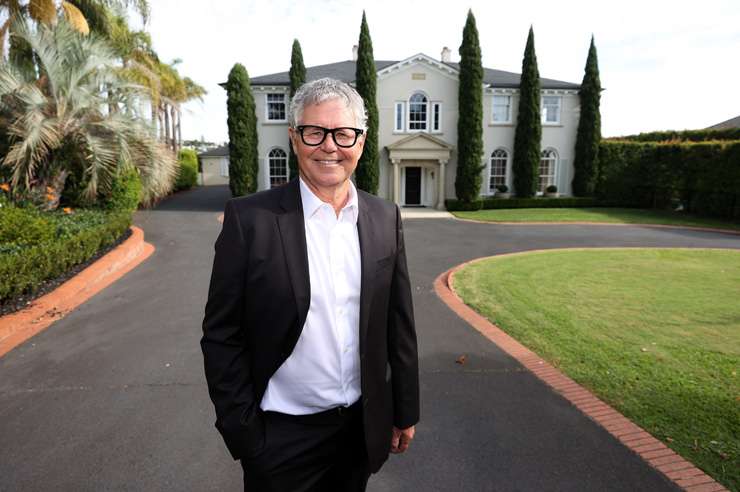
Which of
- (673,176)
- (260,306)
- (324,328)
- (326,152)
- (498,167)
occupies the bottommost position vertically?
(324,328)

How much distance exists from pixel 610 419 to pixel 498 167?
24.2 meters

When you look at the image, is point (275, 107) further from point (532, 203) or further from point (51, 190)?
point (532, 203)

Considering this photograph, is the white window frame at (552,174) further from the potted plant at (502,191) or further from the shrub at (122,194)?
the shrub at (122,194)

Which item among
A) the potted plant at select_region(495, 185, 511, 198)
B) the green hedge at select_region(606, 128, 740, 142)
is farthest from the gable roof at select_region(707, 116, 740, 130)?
the potted plant at select_region(495, 185, 511, 198)

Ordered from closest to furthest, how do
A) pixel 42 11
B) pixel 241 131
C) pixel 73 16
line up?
pixel 42 11
pixel 73 16
pixel 241 131

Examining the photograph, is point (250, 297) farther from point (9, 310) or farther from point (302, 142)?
point (9, 310)

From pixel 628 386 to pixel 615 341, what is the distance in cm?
140

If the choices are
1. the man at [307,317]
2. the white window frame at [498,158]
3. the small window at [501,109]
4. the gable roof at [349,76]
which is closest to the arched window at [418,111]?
the gable roof at [349,76]

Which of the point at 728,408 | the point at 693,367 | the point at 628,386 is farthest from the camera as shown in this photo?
the point at 693,367

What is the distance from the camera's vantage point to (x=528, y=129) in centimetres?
2509

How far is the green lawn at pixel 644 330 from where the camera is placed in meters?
3.75

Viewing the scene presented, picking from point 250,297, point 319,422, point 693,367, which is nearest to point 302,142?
point 250,297

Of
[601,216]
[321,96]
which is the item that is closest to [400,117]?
[601,216]

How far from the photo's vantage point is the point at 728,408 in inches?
156
